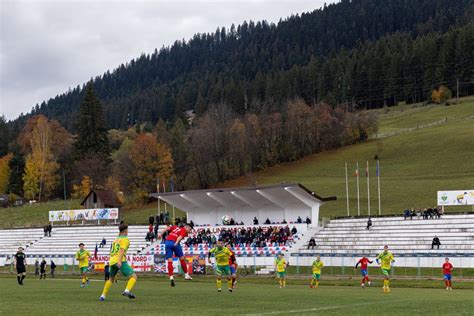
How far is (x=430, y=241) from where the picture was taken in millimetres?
53750

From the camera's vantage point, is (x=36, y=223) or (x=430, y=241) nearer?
(x=430, y=241)

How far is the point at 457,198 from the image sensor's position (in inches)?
2479

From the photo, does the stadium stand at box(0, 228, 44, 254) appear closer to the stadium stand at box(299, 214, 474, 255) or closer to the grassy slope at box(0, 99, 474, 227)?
the grassy slope at box(0, 99, 474, 227)

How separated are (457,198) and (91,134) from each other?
89.5m

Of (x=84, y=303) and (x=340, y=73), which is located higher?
(x=340, y=73)

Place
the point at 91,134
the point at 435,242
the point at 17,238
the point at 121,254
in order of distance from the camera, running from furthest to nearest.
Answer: the point at 91,134 → the point at 17,238 → the point at 435,242 → the point at 121,254

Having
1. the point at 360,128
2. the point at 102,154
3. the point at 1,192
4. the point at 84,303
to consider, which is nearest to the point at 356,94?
the point at 360,128

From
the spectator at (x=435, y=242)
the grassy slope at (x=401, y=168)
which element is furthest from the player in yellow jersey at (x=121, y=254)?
the grassy slope at (x=401, y=168)

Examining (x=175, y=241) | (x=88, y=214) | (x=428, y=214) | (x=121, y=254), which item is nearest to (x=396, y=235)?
(x=428, y=214)

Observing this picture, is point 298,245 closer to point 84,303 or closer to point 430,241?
point 430,241

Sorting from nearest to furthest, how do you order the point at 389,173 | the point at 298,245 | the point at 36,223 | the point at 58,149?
the point at 298,245
the point at 36,223
the point at 389,173
the point at 58,149

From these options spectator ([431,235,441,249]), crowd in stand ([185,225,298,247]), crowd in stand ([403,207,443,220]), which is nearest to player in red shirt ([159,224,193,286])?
spectator ([431,235,441,249])

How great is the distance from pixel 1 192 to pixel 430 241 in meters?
114

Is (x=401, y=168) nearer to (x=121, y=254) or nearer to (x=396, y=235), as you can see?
(x=396, y=235)
